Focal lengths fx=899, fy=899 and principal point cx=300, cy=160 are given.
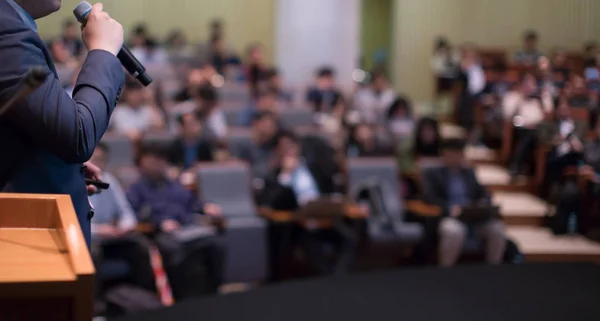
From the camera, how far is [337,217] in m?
4.31

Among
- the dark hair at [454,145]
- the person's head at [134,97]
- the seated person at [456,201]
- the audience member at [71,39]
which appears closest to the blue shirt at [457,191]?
the seated person at [456,201]

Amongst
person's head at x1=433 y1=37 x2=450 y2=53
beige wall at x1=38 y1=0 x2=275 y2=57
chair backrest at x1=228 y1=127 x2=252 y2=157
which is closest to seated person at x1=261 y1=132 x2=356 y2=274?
chair backrest at x1=228 y1=127 x2=252 y2=157

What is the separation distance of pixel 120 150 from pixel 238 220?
899 mm

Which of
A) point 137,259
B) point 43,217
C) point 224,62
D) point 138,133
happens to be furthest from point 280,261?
point 224,62

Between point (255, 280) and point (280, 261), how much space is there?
0.17 metres

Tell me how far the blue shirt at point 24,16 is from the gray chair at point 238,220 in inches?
122

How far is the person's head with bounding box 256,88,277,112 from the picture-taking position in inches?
235

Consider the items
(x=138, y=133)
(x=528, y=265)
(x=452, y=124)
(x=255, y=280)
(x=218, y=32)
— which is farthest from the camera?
(x=218, y=32)

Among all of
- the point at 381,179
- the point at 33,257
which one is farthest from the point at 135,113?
the point at 33,257

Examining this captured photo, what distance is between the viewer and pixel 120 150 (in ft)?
15.5

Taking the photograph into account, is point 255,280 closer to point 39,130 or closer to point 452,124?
point 39,130

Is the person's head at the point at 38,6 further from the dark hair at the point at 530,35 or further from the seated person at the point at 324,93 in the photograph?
the dark hair at the point at 530,35

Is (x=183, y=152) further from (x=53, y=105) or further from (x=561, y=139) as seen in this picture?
(x=53, y=105)

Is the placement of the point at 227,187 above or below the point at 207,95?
below
